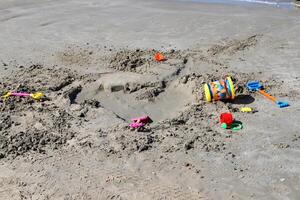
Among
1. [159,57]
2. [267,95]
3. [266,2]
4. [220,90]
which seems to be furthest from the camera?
[266,2]

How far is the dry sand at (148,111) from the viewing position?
434 centimetres

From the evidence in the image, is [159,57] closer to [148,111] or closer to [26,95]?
[148,111]

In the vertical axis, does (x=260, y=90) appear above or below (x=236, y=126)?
above

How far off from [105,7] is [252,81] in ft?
19.0

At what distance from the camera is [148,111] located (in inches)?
226

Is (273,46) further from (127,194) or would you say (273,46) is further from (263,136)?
(127,194)

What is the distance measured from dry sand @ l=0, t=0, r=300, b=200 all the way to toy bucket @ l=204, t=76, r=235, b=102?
110 mm

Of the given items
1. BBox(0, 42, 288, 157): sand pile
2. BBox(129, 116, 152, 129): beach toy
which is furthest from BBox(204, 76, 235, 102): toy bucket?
BBox(129, 116, 152, 129): beach toy

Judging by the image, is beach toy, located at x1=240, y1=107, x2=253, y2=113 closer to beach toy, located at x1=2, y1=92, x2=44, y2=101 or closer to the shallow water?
beach toy, located at x1=2, y1=92, x2=44, y2=101

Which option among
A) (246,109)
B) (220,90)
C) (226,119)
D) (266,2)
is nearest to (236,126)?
(226,119)

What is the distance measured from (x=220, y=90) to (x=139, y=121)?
1.11 m

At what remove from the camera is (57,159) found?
188 inches

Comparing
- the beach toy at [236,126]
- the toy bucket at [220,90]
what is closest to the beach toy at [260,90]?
the toy bucket at [220,90]

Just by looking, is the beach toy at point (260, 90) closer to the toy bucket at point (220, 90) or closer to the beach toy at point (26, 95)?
the toy bucket at point (220, 90)
